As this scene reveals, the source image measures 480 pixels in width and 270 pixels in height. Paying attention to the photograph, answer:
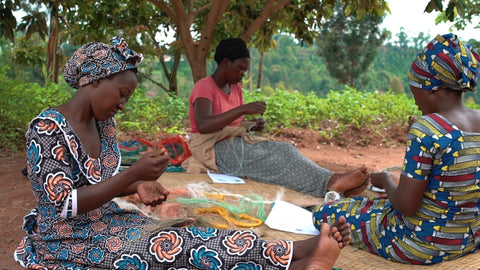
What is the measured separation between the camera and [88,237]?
1.71 metres

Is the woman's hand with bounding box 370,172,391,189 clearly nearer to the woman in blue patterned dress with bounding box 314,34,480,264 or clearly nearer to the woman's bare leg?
the woman in blue patterned dress with bounding box 314,34,480,264

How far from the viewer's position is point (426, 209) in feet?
6.27

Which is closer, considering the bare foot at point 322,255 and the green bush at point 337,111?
the bare foot at point 322,255

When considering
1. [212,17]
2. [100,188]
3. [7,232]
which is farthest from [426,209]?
[212,17]

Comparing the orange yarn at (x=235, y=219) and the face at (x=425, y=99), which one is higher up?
the face at (x=425, y=99)

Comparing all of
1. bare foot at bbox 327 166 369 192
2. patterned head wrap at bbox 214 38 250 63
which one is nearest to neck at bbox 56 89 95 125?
patterned head wrap at bbox 214 38 250 63

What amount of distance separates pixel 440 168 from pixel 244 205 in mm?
1448

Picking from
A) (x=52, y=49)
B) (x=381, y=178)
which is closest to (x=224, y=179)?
(x=381, y=178)

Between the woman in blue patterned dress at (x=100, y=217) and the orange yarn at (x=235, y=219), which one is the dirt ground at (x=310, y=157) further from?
the orange yarn at (x=235, y=219)

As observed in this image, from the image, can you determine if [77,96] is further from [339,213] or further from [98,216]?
[339,213]

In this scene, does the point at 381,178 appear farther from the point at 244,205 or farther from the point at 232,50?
the point at 232,50

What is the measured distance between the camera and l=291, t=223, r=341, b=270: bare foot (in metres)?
1.60

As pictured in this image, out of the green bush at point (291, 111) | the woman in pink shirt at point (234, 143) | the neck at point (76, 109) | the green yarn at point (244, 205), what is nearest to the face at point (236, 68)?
the woman in pink shirt at point (234, 143)

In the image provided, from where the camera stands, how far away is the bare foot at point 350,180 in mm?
2996
